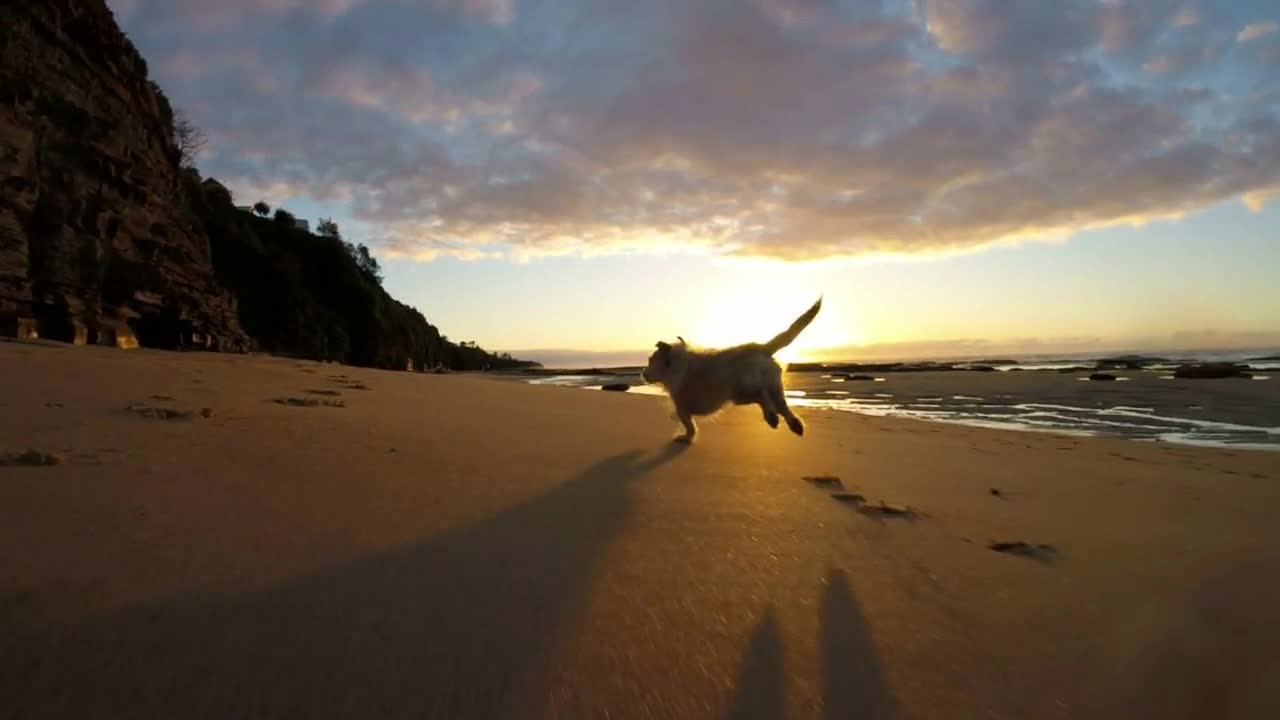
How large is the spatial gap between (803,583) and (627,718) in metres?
0.77

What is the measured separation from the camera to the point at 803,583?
63.6 inches

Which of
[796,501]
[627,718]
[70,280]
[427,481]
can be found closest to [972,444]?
[796,501]

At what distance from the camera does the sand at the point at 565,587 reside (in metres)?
1.03

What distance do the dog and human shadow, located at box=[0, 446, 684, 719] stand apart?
9.08ft

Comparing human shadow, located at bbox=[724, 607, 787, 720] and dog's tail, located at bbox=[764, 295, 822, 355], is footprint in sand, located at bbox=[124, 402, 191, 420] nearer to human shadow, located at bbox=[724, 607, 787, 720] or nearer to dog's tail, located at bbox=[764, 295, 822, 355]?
human shadow, located at bbox=[724, 607, 787, 720]

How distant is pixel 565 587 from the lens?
1.43 metres

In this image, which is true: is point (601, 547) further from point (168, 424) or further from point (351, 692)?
point (168, 424)

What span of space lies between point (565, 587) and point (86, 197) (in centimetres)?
1315

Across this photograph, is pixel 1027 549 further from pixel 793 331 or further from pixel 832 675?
pixel 793 331

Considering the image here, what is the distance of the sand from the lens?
1030 mm

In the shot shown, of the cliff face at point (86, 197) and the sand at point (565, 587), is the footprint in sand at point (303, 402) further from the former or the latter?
the cliff face at point (86, 197)

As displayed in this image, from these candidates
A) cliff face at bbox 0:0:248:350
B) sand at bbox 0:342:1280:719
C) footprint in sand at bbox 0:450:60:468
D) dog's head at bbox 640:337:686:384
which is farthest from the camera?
cliff face at bbox 0:0:248:350

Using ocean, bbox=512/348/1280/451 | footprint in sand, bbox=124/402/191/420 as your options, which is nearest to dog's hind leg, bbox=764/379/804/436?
footprint in sand, bbox=124/402/191/420

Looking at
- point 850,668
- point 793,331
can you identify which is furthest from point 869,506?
point 793,331
